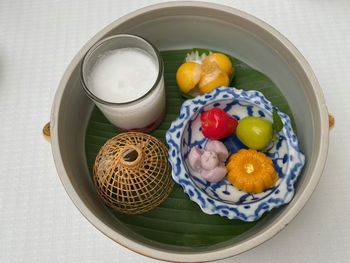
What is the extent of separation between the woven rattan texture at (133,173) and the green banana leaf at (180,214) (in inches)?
1.0

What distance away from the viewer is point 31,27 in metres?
1.00

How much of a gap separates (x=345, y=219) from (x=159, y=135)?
1.47 ft

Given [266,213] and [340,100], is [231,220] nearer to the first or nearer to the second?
[266,213]

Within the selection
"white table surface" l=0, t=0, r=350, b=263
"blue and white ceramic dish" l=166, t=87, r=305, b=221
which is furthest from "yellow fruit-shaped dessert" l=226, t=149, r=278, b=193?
"white table surface" l=0, t=0, r=350, b=263

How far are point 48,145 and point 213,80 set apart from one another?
0.43 m

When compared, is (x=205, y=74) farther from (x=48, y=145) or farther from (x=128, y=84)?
(x=48, y=145)

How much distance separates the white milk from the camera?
0.75 m

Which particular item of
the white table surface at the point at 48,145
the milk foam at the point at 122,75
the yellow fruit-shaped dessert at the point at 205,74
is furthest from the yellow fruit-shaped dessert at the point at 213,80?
the white table surface at the point at 48,145

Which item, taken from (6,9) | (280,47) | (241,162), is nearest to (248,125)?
(241,162)

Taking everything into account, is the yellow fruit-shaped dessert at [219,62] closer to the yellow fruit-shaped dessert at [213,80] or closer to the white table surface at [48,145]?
the yellow fruit-shaped dessert at [213,80]

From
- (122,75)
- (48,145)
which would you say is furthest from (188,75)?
(48,145)

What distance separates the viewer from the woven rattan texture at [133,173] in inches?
27.4

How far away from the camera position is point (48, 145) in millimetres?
876

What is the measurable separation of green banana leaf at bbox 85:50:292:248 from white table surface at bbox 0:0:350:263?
0.07m
